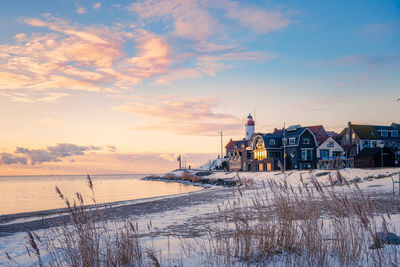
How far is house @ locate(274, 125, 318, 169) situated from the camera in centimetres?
6269

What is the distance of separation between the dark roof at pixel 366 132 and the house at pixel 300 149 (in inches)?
738

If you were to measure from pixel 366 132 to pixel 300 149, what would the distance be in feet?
83.2

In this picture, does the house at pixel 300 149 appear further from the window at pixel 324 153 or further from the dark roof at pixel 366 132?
the dark roof at pixel 366 132

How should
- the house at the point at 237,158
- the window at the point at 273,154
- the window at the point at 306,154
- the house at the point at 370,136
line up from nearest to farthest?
1. the window at the point at 306,154
2. the window at the point at 273,154
3. the house at the point at 370,136
4. the house at the point at 237,158

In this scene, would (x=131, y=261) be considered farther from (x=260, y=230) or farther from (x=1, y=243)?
(x=1, y=243)

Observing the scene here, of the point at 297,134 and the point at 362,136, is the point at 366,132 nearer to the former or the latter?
the point at 362,136

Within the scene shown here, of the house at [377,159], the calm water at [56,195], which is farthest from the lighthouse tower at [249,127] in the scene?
the house at [377,159]

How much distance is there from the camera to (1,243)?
39.3 ft

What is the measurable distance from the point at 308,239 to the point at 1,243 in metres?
11.5

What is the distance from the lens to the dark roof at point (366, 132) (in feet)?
249

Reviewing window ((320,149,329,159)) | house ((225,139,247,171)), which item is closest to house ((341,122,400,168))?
window ((320,149,329,159))

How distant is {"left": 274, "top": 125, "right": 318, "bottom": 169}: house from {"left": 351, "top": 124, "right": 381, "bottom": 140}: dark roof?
1873cm

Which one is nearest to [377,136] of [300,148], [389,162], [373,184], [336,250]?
[300,148]

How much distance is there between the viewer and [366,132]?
76.9 meters
